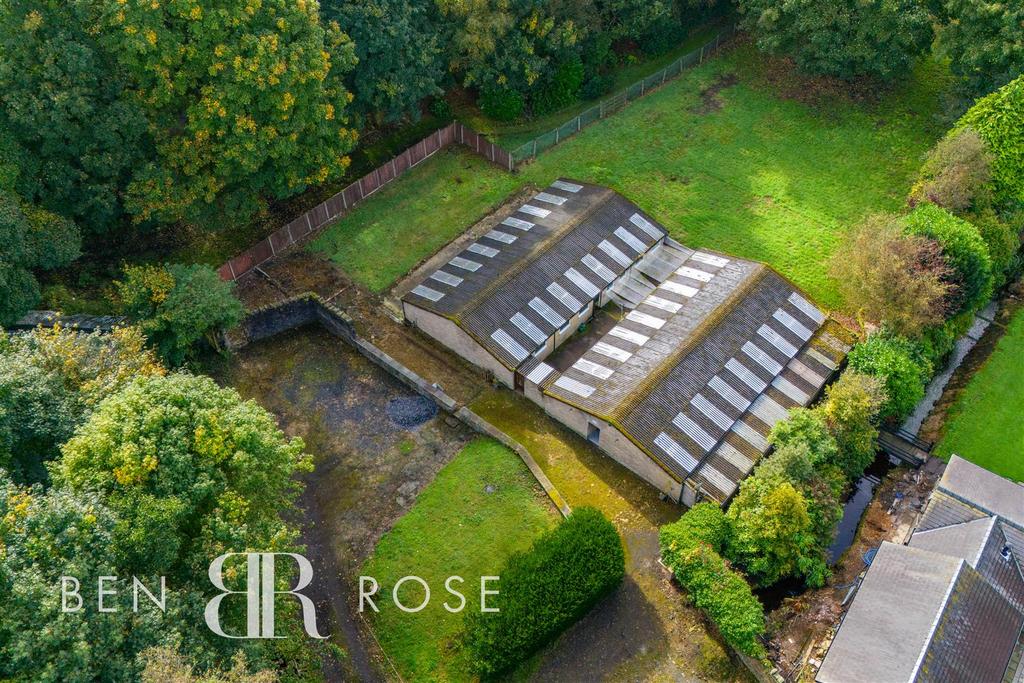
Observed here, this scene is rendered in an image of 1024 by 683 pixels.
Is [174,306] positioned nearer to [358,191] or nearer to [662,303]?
[358,191]

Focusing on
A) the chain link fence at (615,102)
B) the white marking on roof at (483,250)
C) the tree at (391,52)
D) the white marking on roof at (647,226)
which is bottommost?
the white marking on roof at (483,250)

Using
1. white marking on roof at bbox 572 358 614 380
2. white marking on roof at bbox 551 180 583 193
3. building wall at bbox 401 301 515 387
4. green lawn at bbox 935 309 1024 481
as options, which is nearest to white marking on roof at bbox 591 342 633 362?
white marking on roof at bbox 572 358 614 380

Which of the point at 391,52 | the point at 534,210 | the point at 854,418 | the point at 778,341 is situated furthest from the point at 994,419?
the point at 391,52

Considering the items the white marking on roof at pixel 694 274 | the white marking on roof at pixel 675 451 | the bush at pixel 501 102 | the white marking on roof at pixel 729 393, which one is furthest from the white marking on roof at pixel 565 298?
the bush at pixel 501 102

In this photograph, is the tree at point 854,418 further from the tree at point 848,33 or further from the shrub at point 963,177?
the tree at point 848,33

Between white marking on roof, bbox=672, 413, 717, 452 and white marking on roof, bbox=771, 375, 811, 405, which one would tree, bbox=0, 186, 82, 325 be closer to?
white marking on roof, bbox=672, 413, 717, 452
